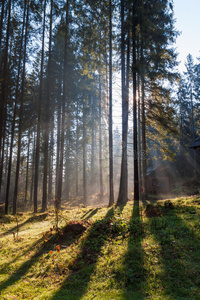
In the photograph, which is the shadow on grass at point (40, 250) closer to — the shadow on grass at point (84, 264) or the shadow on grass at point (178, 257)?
the shadow on grass at point (84, 264)

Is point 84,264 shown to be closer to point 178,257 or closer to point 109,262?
point 109,262

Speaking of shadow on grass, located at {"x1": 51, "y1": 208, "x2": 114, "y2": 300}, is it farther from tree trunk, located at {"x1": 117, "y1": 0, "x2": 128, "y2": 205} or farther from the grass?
tree trunk, located at {"x1": 117, "y1": 0, "x2": 128, "y2": 205}

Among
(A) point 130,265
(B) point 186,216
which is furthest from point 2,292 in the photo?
(B) point 186,216

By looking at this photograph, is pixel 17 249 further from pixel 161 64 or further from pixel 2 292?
pixel 161 64

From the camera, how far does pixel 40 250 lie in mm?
6516

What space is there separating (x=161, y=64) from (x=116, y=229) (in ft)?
40.9

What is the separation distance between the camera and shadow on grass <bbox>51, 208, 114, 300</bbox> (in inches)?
160

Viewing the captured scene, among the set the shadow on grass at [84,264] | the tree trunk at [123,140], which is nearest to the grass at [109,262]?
the shadow on grass at [84,264]

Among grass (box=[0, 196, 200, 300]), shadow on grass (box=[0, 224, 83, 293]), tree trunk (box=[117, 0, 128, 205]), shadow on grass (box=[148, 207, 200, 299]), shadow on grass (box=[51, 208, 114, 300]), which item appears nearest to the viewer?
shadow on grass (box=[148, 207, 200, 299])

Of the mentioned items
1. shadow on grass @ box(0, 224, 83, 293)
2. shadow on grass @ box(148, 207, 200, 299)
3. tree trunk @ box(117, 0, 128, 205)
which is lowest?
shadow on grass @ box(0, 224, 83, 293)

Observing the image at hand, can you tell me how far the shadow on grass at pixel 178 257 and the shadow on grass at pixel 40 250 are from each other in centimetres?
312

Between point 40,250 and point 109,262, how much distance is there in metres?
2.84

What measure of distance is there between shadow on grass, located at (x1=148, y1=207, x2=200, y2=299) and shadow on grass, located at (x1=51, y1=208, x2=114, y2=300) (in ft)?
5.58

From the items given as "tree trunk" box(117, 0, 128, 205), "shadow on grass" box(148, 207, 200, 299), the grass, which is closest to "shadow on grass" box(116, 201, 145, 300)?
the grass
